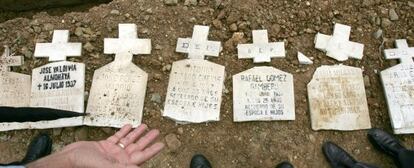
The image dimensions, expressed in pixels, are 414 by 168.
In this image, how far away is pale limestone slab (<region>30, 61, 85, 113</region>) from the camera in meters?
3.65

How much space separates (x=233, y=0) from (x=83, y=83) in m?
1.47

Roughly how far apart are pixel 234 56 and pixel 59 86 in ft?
4.81

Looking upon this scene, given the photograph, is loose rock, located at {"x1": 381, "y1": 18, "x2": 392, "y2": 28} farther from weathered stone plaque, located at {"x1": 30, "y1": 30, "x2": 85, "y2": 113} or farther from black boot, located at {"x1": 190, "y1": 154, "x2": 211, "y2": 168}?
weathered stone plaque, located at {"x1": 30, "y1": 30, "x2": 85, "y2": 113}

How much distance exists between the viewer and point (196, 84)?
145 inches

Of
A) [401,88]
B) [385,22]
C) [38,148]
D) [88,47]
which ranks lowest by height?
[38,148]

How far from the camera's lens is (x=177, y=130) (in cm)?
362

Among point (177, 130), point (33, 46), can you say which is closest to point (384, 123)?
point (177, 130)

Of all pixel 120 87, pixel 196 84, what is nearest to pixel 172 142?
pixel 196 84

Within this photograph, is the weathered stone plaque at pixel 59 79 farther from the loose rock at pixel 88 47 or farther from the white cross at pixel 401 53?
the white cross at pixel 401 53

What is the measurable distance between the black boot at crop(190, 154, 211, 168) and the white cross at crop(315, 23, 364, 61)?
4.47 feet

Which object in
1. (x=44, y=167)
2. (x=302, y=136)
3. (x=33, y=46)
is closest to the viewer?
(x=44, y=167)

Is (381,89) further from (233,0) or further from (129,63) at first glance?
(129,63)

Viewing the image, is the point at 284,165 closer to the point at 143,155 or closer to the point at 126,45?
the point at 143,155

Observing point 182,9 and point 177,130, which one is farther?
point 182,9
